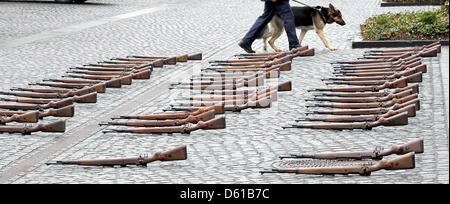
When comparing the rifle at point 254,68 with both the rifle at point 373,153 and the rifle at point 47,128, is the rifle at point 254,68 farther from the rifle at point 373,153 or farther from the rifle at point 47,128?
the rifle at point 373,153

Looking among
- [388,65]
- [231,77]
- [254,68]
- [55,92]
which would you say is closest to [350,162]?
[55,92]

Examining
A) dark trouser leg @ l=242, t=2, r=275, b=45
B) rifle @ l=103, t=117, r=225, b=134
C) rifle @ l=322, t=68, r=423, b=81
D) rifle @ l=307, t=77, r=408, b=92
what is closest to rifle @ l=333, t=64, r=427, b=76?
rifle @ l=322, t=68, r=423, b=81

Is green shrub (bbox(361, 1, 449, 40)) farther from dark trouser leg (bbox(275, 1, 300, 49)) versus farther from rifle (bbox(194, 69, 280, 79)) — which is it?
rifle (bbox(194, 69, 280, 79))

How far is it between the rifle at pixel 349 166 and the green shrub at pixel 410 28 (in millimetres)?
10258

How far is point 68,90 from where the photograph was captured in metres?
12.8

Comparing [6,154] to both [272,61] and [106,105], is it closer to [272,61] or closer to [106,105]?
[106,105]

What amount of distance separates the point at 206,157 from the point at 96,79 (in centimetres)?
541

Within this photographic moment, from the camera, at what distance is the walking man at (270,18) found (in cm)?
1689

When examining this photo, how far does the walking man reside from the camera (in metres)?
16.9

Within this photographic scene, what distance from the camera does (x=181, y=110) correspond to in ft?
36.4

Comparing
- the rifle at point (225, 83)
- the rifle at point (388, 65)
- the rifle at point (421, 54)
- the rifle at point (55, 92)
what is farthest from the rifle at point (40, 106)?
the rifle at point (421, 54)

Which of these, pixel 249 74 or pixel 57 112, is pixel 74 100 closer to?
pixel 57 112

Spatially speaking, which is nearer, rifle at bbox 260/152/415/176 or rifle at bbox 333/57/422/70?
rifle at bbox 260/152/415/176

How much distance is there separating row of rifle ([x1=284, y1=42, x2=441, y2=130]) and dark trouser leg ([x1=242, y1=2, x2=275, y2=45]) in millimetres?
2037
